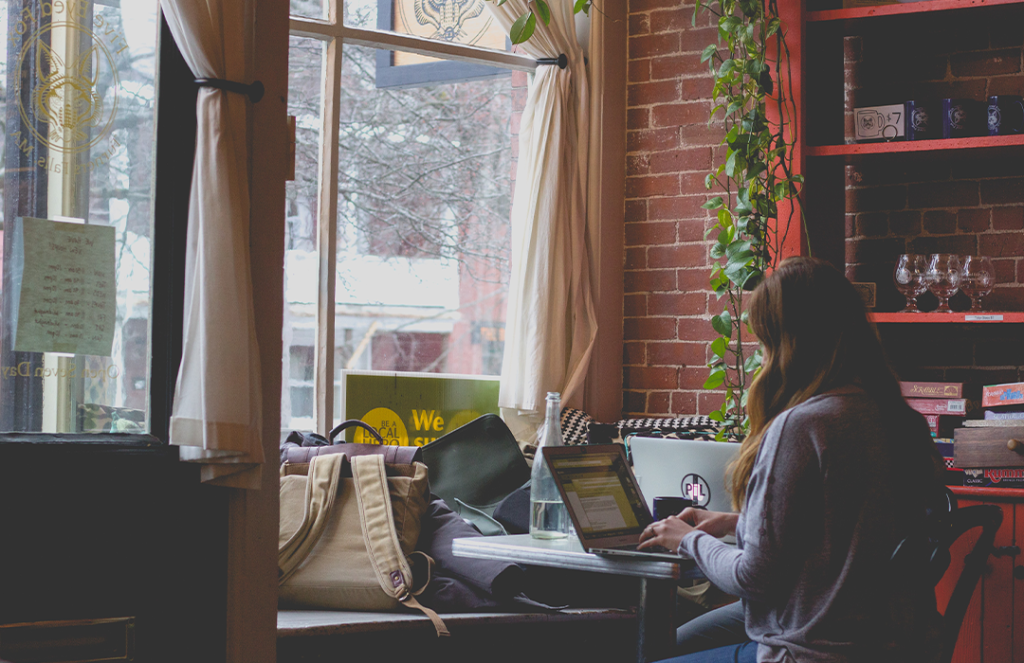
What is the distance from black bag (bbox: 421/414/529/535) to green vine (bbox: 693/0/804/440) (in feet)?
2.17

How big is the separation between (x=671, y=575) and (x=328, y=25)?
7.50 feet

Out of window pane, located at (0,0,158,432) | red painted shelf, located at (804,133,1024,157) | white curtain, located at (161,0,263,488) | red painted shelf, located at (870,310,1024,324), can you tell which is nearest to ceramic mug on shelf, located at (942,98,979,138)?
red painted shelf, located at (804,133,1024,157)

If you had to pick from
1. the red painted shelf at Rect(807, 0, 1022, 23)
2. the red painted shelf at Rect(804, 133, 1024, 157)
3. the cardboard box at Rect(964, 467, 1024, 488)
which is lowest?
the cardboard box at Rect(964, 467, 1024, 488)

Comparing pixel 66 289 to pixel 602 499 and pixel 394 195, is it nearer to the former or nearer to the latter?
pixel 602 499

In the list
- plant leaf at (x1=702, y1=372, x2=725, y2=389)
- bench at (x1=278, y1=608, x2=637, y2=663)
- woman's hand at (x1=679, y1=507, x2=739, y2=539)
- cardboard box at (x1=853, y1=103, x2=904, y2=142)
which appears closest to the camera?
woman's hand at (x1=679, y1=507, x2=739, y2=539)

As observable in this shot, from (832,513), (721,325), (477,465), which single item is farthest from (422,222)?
(832,513)

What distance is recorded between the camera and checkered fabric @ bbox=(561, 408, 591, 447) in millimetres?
3240

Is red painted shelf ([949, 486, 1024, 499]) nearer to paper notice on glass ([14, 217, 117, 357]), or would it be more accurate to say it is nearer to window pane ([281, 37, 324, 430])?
window pane ([281, 37, 324, 430])

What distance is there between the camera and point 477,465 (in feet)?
9.60

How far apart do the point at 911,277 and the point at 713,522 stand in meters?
1.43

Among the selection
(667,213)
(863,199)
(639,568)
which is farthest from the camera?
(667,213)

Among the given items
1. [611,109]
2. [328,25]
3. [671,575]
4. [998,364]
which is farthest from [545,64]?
[671,575]

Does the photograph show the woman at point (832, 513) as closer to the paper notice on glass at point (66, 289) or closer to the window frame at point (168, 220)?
the window frame at point (168, 220)

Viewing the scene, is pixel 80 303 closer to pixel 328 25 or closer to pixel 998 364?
pixel 328 25
